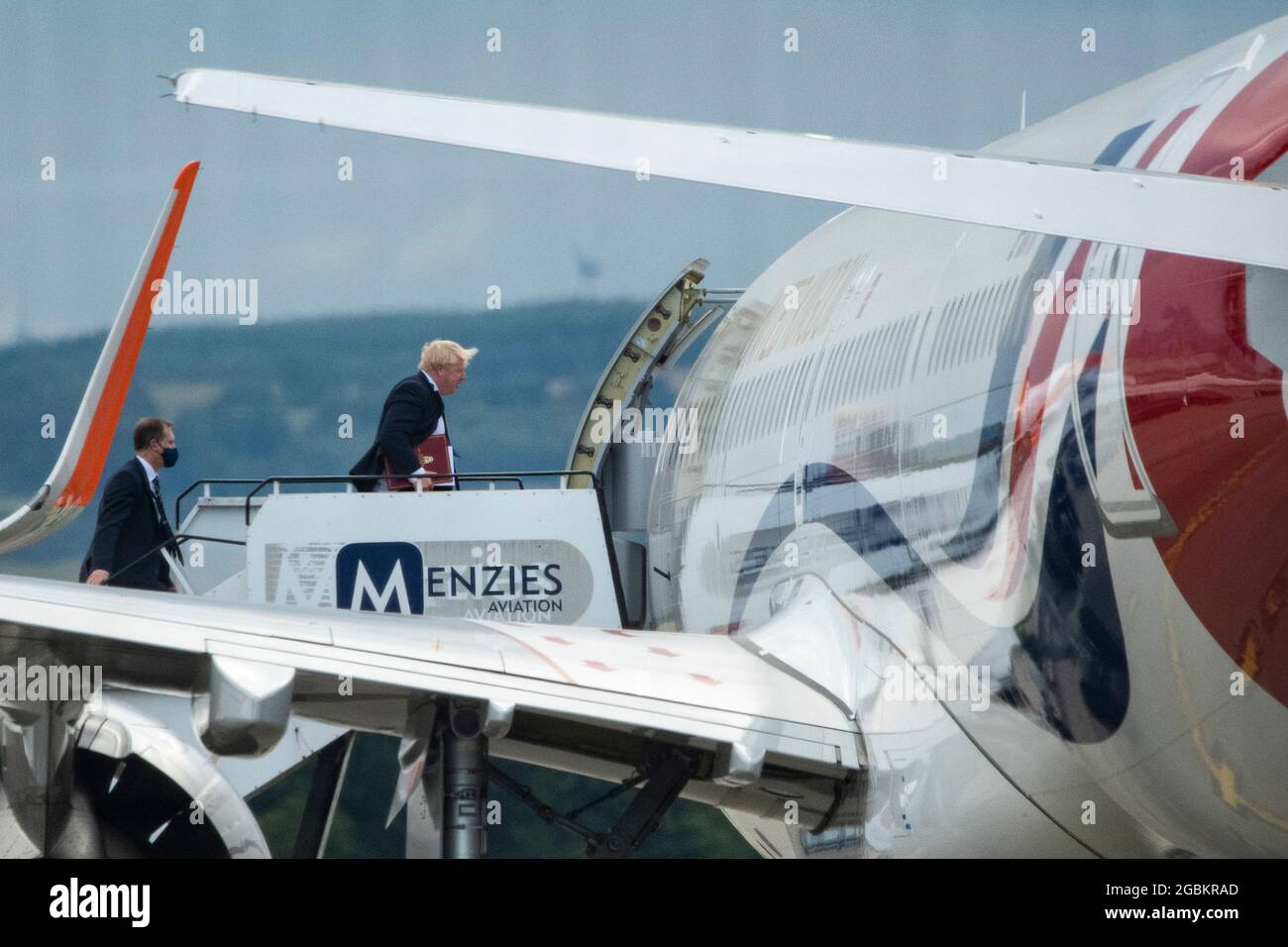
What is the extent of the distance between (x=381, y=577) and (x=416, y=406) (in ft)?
3.27

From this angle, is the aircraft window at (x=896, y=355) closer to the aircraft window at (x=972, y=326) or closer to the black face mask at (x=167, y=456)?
the aircraft window at (x=972, y=326)

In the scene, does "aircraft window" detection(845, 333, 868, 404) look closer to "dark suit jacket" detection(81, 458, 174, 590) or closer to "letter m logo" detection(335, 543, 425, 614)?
"letter m logo" detection(335, 543, 425, 614)

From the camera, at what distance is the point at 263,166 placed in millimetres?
8891

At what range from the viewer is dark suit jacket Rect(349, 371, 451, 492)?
7.74 meters

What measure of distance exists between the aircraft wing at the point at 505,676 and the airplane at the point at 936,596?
0.01m

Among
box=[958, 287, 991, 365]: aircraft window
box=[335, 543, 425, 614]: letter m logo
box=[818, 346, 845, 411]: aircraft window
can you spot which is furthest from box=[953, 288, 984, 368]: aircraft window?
box=[335, 543, 425, 614]: letter m logo

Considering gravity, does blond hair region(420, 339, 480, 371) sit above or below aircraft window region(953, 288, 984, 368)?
below

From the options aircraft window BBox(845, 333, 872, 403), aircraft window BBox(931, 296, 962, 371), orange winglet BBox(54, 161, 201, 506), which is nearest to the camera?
aircraft window BBox(931, 296, 962, 371)

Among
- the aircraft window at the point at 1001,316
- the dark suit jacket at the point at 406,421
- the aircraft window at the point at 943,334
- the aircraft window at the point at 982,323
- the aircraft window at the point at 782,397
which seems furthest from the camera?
the dark suit jacket at the point at 406,421

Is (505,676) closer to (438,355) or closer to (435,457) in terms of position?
(438,355)

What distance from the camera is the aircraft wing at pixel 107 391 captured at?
7305mm

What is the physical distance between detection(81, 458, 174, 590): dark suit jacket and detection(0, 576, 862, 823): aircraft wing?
2.43 metres

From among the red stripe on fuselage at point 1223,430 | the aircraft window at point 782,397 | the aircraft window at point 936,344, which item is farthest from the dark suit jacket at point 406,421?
the red stripe on fuselage at point 1223,430

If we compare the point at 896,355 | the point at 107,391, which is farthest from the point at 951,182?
the point at 107,391
